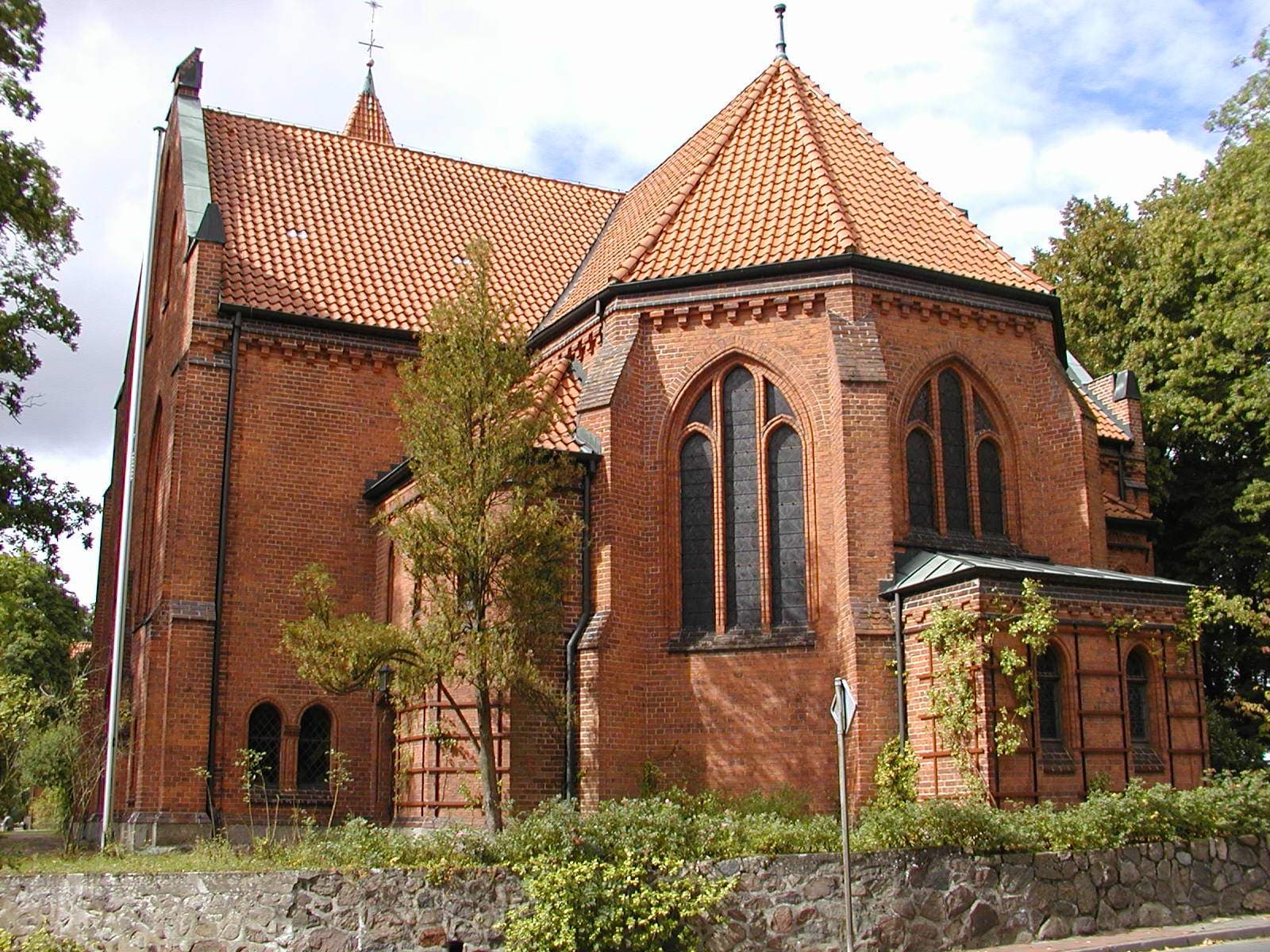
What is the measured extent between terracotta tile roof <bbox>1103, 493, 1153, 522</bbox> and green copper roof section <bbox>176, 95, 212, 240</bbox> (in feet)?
61.1

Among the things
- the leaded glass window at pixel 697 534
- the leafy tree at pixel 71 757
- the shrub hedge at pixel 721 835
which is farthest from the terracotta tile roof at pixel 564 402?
the leafy tree at pixel 71 757

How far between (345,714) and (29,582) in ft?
97.7

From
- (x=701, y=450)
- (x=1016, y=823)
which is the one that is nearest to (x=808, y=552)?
(x=701, y=450)

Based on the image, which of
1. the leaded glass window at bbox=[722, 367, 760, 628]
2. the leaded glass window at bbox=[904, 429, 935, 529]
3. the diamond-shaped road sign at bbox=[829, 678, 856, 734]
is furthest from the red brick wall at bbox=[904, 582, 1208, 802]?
the diamond-shaped road sign at bbox=[829, 678, 856, 734]

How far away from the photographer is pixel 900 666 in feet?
56.9

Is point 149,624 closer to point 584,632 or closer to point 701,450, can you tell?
point 584,632

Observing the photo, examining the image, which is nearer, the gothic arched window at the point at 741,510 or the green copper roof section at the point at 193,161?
the gothic arched window at the point at 741,510

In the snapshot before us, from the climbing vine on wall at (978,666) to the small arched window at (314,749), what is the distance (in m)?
10.5

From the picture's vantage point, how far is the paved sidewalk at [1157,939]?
13.3 m

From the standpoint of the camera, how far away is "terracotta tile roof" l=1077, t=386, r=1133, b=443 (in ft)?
89.6

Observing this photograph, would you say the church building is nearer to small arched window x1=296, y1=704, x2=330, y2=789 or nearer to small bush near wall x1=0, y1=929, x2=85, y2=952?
small arched window x1=296, y1=704, x2=330, y2=789

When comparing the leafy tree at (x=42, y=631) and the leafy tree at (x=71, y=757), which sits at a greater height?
the leafy tree at (x=42, y=631)

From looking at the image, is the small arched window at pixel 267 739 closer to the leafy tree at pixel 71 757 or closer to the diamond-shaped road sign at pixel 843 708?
the leafy tree at pixel 71 757

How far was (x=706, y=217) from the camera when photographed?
21156mm
